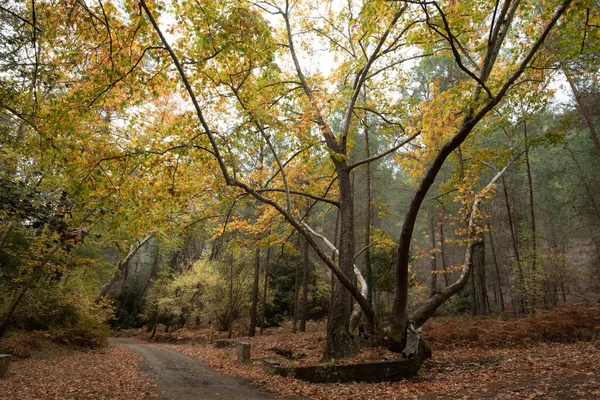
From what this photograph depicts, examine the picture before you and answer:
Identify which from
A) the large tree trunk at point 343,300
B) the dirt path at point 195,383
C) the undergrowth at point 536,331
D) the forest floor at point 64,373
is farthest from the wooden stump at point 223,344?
the undergrowth at point 536,331

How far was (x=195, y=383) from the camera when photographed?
25.4ft

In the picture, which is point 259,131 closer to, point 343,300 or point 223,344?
point 343,300

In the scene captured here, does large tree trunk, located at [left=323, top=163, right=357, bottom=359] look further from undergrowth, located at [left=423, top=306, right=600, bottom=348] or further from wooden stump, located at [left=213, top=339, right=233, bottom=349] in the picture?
wooden stump, located at [left=213, top=339, right=233, bottom=349]

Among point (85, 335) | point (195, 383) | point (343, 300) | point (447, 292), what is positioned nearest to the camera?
point (195, 383)

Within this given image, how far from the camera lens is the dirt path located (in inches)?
258

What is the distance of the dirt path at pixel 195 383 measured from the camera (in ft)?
21.5

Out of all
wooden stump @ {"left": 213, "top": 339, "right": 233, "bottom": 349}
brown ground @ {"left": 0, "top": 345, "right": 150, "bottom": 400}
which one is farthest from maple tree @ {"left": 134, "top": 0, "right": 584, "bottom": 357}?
wooden stump @ {"left": 213, "top": 339, "right": 233, "bottom": 349}

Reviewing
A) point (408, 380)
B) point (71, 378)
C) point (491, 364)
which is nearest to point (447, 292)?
point (491, 364)

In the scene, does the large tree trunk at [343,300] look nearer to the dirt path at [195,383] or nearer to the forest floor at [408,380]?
the forest floor at [408,380]

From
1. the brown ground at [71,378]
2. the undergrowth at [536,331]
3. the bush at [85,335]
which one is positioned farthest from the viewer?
the bush at [85,335]

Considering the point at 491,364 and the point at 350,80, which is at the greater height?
the point at 350,80

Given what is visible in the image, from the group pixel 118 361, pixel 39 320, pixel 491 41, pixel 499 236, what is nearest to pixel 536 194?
pixel 499 236

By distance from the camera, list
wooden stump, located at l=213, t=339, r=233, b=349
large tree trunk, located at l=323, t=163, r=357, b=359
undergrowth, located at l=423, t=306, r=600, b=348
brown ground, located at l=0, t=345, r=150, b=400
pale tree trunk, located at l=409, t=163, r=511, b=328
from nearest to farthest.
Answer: brown ground, located at l=0, t=345, r=150, b=400 → pale tree trunk, located at l=409, t=163, r=511, b=328 → large tree trunk, located at l=323, t=163, r=357, b=359 → undergrowth, located at l=423, t=306, r=600, b=348 → wooden stump, located at l=213, t=339, r=233, b=349

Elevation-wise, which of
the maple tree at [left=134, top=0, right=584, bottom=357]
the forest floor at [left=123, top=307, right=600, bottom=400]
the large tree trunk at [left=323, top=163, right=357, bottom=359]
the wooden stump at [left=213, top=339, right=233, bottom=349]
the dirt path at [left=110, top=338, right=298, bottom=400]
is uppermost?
the maple tree at [left=134, top=0, right=584, bottom=357]
